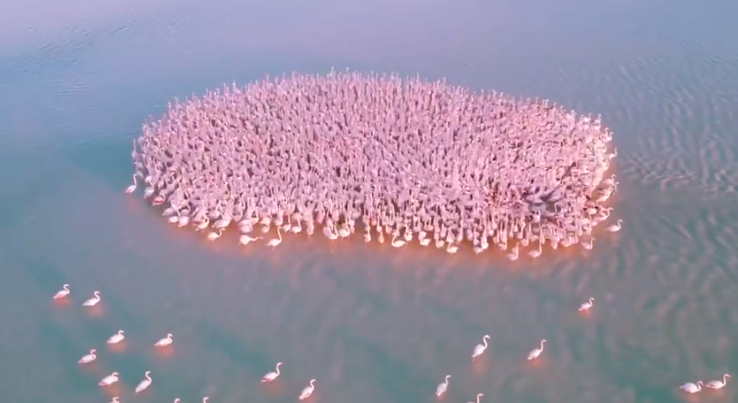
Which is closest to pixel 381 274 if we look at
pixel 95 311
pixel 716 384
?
pixel 95 311

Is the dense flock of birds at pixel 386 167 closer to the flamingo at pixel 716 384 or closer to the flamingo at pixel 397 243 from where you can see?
the flamingo at pixel 397 243

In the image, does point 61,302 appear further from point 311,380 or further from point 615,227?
point 615,227

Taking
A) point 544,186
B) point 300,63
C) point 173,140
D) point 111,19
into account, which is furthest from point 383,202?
point 111,19

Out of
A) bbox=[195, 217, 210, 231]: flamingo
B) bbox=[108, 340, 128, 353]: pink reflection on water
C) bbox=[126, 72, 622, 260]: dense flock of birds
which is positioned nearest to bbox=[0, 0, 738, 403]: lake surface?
bbox=[108, 340, 128, 353]: pink reflection on water

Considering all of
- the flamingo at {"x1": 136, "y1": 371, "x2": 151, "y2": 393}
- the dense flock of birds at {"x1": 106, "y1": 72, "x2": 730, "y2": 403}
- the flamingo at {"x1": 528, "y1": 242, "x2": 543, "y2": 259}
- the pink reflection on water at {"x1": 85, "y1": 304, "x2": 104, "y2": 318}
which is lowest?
A: the flamingo at {"x1": 136, "y1": 371, "x2": 151, "y2": 393}

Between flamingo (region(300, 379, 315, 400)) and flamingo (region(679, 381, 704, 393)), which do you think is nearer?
flamingo (region(679, 381, 704, 393))

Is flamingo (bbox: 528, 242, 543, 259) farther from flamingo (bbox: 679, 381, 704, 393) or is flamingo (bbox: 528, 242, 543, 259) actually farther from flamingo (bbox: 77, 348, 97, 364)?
flamingo (bbox: 77, 348, 97, 364)
